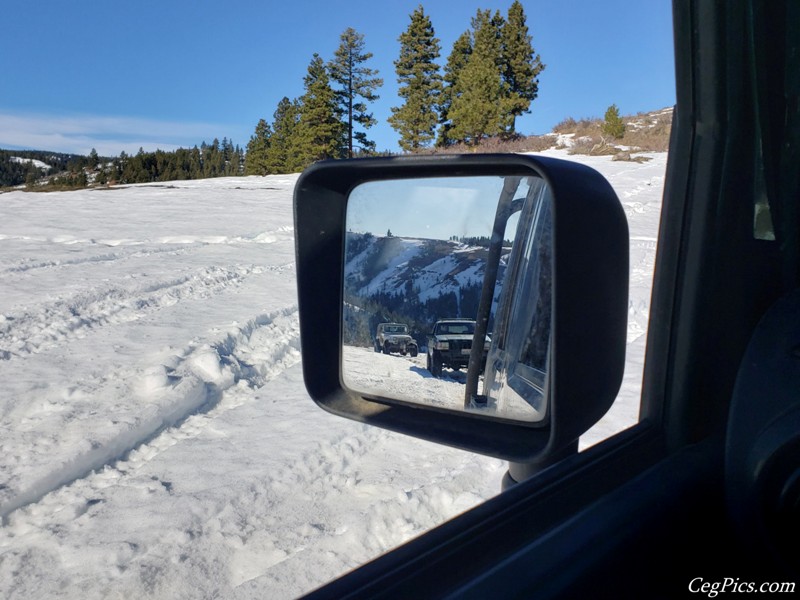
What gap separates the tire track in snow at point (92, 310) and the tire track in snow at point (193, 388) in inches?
46.5

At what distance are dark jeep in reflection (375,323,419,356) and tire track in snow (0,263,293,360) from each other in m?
4.40

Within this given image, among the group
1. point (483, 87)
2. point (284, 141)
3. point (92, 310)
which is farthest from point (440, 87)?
point (284, 141)

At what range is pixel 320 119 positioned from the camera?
649 inches

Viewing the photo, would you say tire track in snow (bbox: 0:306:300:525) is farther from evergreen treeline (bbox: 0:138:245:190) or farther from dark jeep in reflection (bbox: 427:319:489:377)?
evergreen treeline (bbox: 0:138:245:190)

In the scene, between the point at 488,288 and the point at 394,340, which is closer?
the point at 488,288

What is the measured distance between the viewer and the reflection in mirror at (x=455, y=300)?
1375mm

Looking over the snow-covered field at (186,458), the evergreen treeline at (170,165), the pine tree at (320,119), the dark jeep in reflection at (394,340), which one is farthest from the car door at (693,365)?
the evergreen treeline at (170,165)

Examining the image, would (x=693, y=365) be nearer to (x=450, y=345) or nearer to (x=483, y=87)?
(x=450, y=345)

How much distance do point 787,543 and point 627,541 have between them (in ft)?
0.84

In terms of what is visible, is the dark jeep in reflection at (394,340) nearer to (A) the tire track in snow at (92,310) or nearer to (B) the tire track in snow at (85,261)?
(A) the tire track in snow at (92,310)

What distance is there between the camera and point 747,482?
1134 mm

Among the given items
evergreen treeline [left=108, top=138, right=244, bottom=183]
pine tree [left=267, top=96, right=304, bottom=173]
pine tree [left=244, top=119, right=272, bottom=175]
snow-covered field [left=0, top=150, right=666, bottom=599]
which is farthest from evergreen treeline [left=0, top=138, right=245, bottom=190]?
snow-covered field [left=0, top=150, right=666, bottom=599]

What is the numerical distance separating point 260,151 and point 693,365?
125ft

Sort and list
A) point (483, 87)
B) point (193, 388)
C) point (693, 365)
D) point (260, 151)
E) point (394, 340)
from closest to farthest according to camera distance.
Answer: point (693, 365)
point (394, 340)
point (193, 388)
point (483, 87)
point (260, 151)
